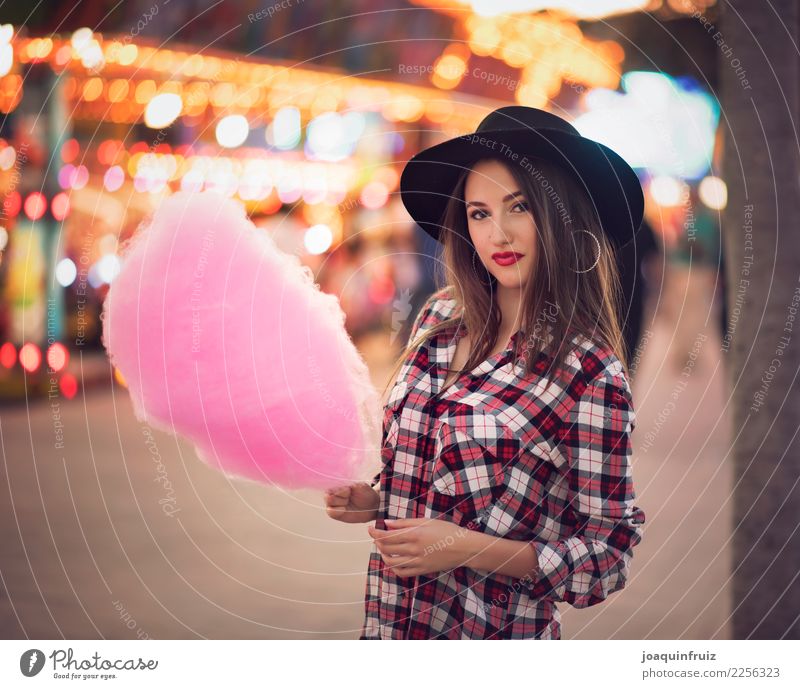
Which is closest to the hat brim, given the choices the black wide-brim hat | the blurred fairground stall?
the black wide-brim hat

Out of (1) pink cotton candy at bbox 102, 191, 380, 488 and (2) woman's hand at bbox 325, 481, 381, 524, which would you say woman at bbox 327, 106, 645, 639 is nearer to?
(2) woman's hand at bbox 325, 481, 381, 524

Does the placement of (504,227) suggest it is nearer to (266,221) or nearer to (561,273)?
(561,273)

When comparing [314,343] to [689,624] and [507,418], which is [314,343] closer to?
[507,418]

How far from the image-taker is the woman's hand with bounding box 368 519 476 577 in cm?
146

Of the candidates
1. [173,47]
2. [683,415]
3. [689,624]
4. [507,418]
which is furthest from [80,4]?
[683,415]

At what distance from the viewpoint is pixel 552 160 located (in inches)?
61.2

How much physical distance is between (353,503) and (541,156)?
0.82 meters

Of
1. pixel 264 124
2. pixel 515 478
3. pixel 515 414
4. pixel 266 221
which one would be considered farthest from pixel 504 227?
pixel 266 221

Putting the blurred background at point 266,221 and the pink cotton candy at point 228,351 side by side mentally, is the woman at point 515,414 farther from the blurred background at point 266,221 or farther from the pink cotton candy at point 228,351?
the blurred background at point 266,221

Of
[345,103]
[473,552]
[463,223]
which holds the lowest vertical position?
[473,552]

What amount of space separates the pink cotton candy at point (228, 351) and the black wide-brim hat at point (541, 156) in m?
0.38
